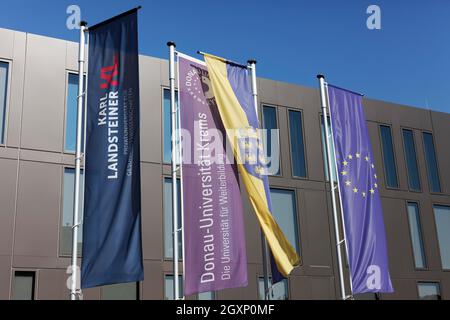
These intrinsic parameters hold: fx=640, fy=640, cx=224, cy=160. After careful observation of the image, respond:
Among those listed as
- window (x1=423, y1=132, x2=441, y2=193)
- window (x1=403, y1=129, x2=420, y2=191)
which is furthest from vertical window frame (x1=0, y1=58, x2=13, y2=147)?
window (x1=423, y1=132, x2=441, y2=193)

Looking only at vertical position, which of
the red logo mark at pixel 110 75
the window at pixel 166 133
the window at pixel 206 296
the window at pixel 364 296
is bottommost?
the window at pixel 206 296

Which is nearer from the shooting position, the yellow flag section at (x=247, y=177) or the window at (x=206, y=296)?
the yellow flag section at (x=247, y=177)

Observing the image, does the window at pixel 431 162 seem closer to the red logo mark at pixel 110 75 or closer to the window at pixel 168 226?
the window at pixel 168 226

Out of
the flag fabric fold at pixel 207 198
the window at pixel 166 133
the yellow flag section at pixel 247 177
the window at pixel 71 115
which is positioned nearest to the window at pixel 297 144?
the window at pixel 166 133

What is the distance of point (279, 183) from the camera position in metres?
25.1

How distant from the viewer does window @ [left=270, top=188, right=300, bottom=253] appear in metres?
24.7

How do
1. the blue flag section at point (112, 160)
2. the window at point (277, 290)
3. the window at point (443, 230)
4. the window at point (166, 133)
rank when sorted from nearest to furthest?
the blue flag section at point (112, 160) → the window at point (166, 133) → the window at point (277, 290) → the window at point (443, 230)

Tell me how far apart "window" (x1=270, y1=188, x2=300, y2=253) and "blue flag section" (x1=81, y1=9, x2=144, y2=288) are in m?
11.0

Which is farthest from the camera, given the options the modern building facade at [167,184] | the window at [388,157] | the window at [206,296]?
the window at [388,157]

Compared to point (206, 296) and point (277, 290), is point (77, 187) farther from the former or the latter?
point (277, 290)

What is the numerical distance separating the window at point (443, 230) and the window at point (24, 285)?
1759 cm

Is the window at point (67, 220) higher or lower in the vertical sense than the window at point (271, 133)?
lower

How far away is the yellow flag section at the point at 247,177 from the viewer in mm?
15938
